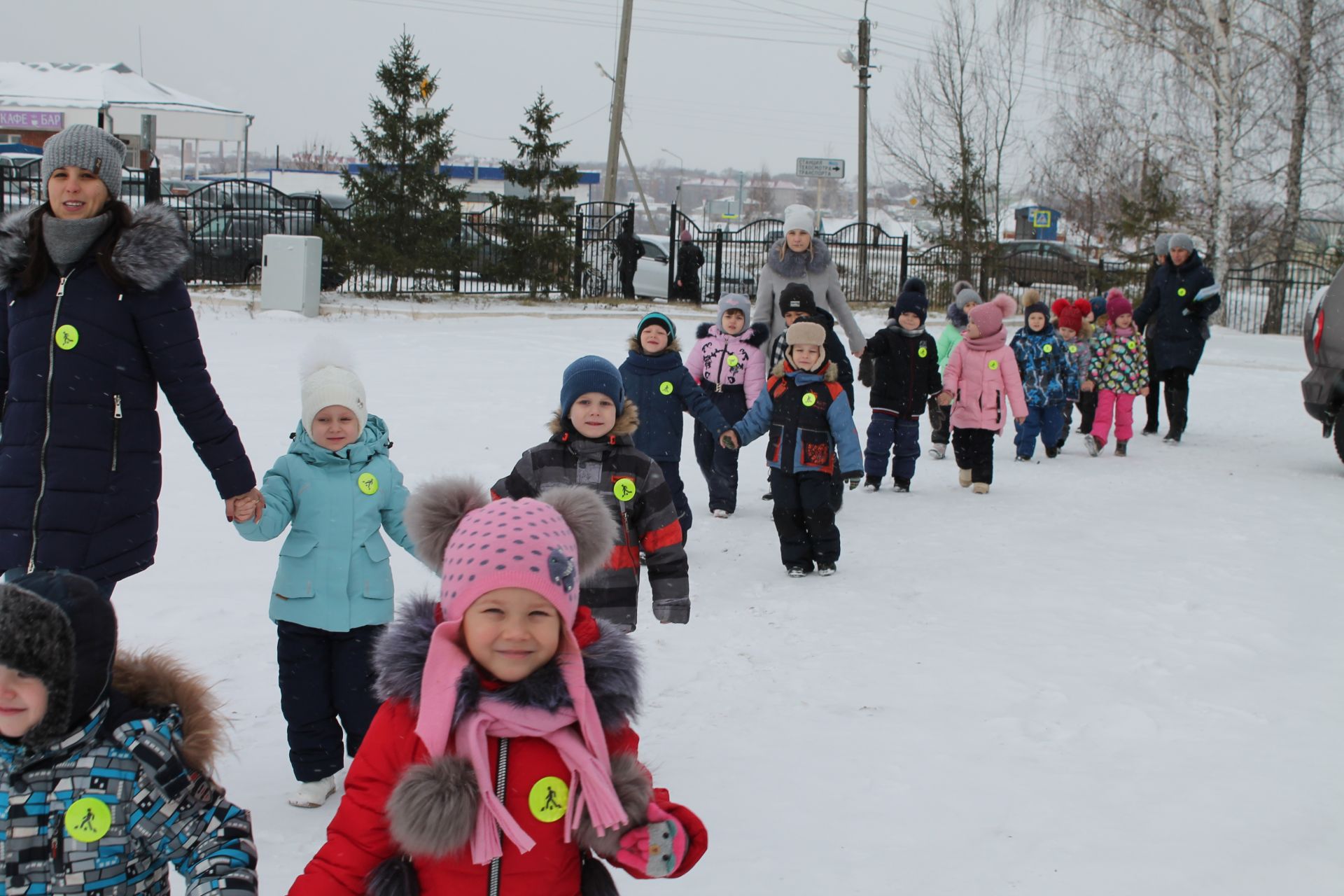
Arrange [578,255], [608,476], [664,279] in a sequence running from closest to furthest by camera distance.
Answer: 1. [608,476]
2. [578,255]
3. [664,279]

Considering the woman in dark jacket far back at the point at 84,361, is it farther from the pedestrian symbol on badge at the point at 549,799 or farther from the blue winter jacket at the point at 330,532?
the pedestrian symbol on badge at the point at 549,799

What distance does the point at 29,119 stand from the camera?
46.3 metres

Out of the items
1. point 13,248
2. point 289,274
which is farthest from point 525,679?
point 289,274

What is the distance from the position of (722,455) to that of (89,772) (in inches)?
251

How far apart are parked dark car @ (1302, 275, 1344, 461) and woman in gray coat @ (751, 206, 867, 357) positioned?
4.13 meters

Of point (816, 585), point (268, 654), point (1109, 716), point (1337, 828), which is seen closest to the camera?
point (1337, 828)

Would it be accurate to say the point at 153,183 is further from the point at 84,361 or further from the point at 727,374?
the point at 84,361

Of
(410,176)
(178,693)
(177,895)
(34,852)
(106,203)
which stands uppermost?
(410,176)

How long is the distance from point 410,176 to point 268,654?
1633cm

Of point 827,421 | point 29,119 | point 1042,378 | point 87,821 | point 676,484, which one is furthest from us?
point 29,119

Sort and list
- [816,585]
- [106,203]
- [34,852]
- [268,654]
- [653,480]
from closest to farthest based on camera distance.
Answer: [34,852]
[106,203]
[653,480]
[268,654]
[816,585]

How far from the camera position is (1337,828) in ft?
12.7

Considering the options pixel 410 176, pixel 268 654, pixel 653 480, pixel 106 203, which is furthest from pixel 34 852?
pixel 410 176

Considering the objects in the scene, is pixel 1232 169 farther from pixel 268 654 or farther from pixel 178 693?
pixel 178 693
